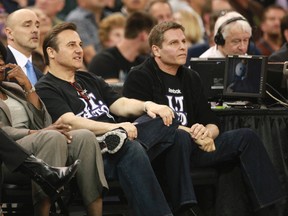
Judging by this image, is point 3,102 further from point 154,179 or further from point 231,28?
point 231,28

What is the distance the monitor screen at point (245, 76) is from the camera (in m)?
8.03

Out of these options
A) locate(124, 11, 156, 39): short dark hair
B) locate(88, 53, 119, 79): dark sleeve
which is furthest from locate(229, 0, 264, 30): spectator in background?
locate(88, 53, 119, 79): dark sleeve

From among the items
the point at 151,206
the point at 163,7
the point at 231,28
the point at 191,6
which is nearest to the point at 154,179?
the point at 151,206

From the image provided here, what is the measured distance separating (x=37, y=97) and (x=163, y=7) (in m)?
4.78

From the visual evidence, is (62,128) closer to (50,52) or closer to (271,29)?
(50,52)

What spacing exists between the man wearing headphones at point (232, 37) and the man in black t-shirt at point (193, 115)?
1088 mm

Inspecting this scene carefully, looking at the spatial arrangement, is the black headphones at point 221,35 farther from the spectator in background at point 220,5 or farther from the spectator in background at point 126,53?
the spectator in background at point 220,5

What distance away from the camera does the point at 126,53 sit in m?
10.5

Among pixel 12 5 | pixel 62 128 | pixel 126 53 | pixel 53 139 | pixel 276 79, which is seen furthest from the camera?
pixel 12 5

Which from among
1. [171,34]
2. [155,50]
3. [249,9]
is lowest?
[249,9]

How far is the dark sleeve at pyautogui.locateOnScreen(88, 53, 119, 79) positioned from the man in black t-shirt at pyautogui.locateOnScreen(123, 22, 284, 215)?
7.07 feet

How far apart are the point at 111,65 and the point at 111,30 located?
1.28m

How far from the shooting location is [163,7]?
11.8m

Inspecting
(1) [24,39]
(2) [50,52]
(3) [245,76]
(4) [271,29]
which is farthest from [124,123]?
(4) [271,29]
